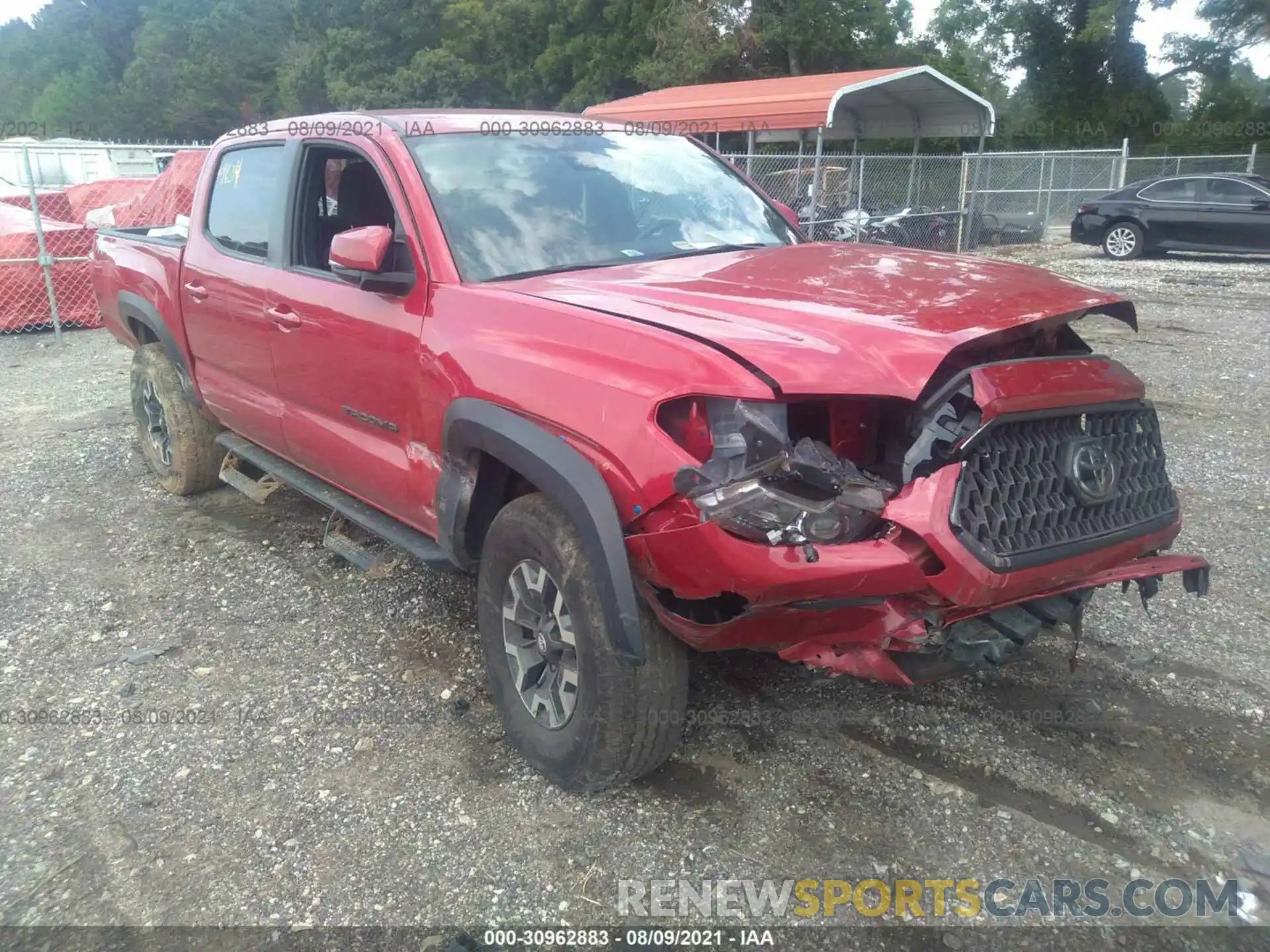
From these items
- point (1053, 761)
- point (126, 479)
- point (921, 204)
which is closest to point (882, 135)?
point (921, 204)

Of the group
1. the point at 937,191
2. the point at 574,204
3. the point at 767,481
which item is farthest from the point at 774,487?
the point at 937,191

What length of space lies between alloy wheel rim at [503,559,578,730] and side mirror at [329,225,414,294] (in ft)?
3.58

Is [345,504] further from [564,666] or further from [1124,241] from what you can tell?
[1124,241]

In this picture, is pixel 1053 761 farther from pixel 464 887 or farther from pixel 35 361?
pixel 35 361

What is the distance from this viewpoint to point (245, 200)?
4.68 metres

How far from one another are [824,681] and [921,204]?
1604cm

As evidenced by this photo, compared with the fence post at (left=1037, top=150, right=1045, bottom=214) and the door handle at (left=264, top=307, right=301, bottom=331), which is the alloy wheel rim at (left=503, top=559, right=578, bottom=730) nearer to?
the door handle at (left=264, top=307, right=301, bottom=331)

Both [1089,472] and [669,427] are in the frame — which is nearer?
[669,427]

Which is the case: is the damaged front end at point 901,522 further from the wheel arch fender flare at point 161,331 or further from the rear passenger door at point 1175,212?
the rear passenger door at point 1175,212

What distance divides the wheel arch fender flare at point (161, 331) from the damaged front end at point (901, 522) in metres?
3.73

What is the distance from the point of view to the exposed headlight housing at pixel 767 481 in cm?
236

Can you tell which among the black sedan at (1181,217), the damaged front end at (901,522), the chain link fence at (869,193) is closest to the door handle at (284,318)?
the damaged front end at (901,522)

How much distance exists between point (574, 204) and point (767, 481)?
175 centimetres

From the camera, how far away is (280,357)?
13.8 ft
